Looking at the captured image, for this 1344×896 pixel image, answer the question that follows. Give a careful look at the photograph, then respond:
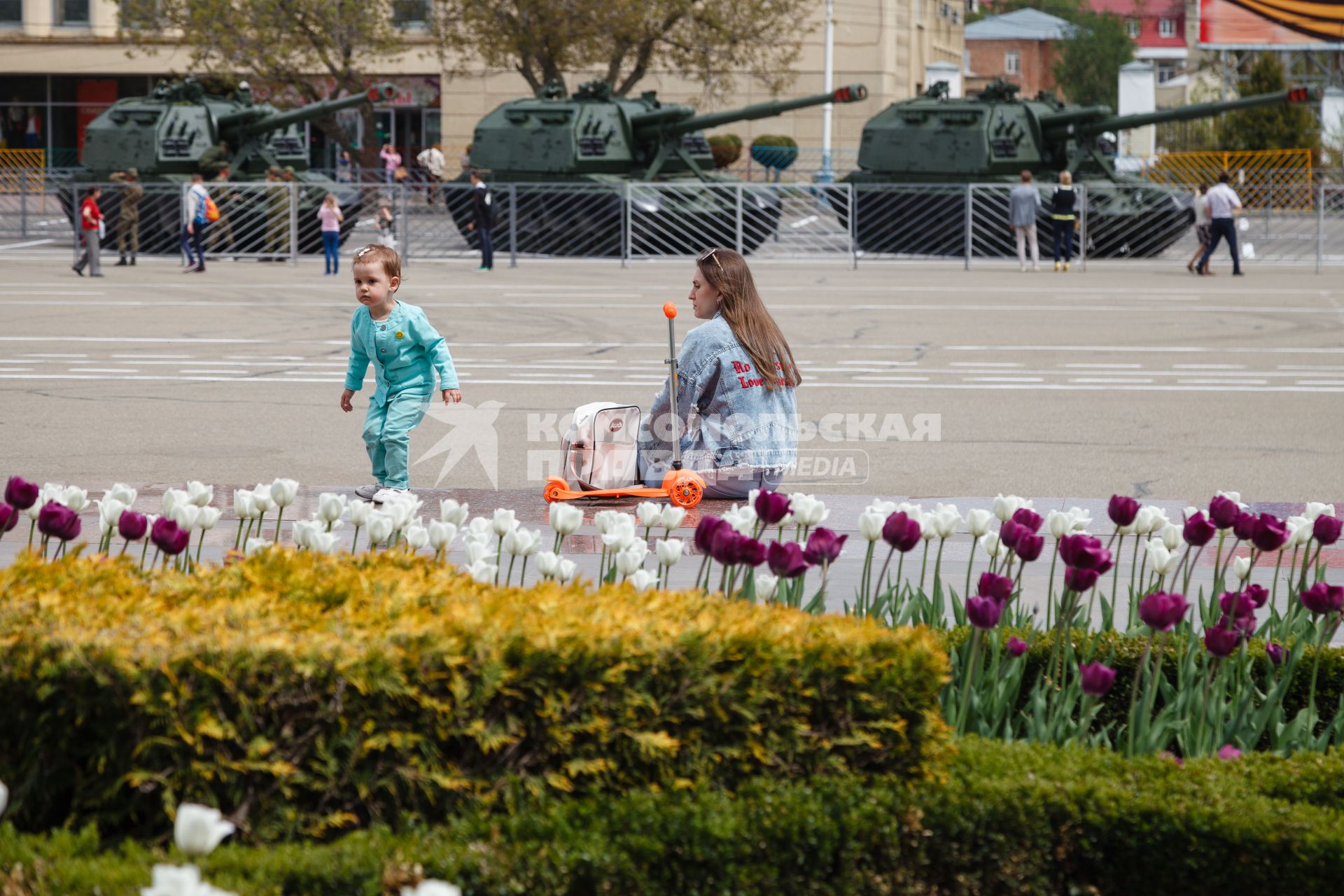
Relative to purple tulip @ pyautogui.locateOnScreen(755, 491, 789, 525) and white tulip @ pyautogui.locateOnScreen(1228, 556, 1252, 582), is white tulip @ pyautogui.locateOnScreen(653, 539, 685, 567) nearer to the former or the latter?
purple tulip @ pyautogui.locateOnScreen(755, 491, 789, 525)

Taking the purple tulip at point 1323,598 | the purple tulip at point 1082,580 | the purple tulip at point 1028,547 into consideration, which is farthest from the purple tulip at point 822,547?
the purple tulip at point 1323,598

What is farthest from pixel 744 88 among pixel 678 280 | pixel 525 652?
pixel 525 652

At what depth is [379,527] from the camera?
427cm

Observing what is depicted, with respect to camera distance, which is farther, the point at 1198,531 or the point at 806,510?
the point at 806,510

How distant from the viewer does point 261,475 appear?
8.77 metres

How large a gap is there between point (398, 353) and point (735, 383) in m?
1.56

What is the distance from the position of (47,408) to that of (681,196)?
57.3 feet

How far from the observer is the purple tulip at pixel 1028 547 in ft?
12.8

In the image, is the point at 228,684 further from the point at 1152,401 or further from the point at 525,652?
the point at 1152,401

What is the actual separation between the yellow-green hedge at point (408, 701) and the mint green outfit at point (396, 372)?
3926 mm

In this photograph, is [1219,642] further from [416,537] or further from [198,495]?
[198,495]

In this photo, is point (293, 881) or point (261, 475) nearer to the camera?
point (293, 881)

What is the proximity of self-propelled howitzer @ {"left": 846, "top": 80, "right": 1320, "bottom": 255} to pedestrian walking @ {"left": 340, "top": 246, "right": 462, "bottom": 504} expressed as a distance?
20.7 m

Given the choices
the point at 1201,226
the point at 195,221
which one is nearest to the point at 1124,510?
the point at 1201,226
